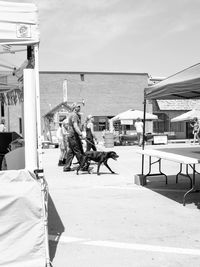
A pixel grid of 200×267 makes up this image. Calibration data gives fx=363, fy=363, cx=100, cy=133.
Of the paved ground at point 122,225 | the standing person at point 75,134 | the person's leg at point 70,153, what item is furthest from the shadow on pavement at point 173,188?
the person's leg at point 70,153

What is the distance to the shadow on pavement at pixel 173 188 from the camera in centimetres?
675

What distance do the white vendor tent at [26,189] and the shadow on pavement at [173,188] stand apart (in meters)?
3.32

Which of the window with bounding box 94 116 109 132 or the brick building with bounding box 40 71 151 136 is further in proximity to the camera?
the window with bounding box 94 116 109 132

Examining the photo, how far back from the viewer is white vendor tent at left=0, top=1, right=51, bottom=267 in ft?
11.8

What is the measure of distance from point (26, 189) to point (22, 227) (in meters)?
0.38

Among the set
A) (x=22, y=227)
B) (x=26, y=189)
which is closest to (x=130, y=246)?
(x=22, y=227)

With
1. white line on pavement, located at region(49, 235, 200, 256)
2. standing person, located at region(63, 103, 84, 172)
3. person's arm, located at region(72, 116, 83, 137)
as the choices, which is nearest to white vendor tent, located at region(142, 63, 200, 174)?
person's arm, located at region(72, 116, 83, 137)

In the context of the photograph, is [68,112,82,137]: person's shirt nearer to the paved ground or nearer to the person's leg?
the person's leg

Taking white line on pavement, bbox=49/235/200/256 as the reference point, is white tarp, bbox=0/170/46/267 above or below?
above

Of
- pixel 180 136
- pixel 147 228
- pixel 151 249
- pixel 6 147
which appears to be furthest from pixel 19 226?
pixel 180 136

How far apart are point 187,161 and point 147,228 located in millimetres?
1447

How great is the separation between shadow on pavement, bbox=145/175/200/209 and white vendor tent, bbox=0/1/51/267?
10.9 feet

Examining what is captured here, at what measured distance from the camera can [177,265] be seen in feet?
12.4

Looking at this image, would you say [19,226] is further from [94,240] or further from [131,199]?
[131,199]
